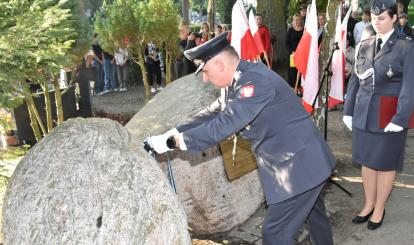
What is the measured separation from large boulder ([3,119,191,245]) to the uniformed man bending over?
17.6 inches

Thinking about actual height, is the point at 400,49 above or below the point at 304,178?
above

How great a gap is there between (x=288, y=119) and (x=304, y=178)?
42 cm

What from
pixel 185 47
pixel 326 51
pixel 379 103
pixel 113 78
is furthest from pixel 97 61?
pixel 379 103

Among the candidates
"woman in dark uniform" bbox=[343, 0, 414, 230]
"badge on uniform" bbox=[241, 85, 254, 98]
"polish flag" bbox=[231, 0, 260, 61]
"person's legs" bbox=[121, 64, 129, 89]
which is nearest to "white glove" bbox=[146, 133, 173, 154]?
"badge on uniform" bbox=[241, 85, 254, 98]

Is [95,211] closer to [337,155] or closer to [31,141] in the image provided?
[337,155]

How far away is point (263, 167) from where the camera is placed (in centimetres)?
334

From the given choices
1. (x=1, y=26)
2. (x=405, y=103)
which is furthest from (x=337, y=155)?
(x=1, y=26)

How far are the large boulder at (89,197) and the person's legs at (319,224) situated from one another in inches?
51.8

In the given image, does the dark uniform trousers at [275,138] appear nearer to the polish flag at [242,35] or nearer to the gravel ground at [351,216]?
the gravel ground at [351,216]

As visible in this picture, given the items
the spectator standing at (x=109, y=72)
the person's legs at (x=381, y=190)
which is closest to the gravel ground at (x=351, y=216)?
the person's legs at (x=381, y=190)

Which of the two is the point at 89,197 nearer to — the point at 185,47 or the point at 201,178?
the point at 201,178

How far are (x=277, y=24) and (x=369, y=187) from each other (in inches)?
384

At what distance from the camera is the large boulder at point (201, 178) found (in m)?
4.25

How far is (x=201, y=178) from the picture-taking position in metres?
4.31
